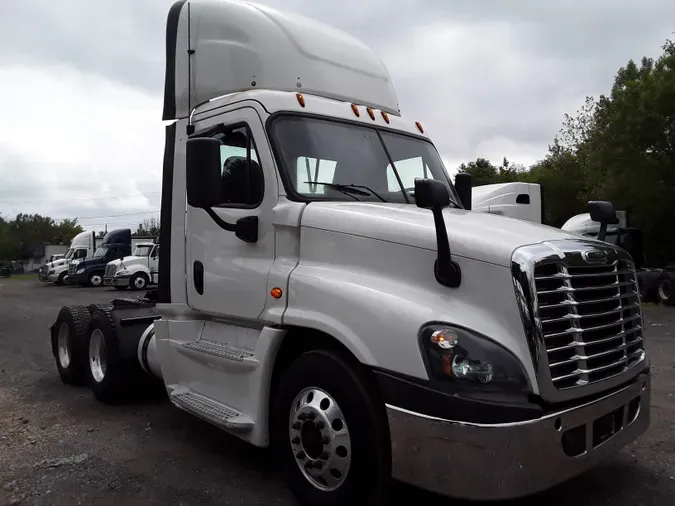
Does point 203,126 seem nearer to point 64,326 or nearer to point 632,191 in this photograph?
point 64,326

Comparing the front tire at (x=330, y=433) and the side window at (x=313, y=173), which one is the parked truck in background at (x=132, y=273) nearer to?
the side window at (x=313, y=173)

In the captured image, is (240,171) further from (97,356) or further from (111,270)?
(111,270)

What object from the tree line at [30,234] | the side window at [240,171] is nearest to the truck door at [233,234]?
the side window at [240,171]

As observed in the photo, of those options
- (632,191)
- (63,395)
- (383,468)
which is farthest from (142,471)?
(632,191)

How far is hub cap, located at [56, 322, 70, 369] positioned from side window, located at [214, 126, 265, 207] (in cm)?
408

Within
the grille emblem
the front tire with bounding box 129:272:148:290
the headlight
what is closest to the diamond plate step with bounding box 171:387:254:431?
the headlight

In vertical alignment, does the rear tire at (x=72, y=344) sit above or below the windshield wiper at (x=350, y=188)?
below

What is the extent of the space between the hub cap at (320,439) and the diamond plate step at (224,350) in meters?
0.54

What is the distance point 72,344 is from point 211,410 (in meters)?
3.59

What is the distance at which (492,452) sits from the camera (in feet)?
9.46

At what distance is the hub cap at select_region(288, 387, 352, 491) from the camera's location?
337 centimetres

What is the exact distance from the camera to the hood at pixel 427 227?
10.6 feet

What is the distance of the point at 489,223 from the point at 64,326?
5.89 metres

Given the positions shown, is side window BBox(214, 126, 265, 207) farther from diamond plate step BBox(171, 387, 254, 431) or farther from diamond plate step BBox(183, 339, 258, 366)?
diamond plate step BBox(171, 387, 254, 431)
